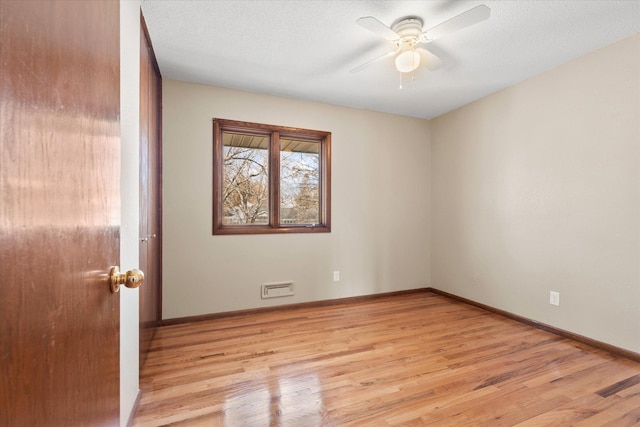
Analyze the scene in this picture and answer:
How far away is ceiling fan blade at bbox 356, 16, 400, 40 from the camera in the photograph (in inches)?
69.4

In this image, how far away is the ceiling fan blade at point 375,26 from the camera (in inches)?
69.4

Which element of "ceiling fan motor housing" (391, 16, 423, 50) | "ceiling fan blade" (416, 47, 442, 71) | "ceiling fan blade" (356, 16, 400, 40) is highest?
"ceiling fan blade" (416, 47, 442, 71)

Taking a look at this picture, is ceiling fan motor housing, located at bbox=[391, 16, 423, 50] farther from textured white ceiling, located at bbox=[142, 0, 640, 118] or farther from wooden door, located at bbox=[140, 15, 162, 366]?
wooden door, located at bbox=[140, 15, 162, 366]

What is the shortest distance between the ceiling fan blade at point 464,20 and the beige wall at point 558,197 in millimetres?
1479

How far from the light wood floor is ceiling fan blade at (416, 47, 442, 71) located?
2.42 meters

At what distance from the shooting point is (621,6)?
188 cm

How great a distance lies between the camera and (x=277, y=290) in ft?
10.8

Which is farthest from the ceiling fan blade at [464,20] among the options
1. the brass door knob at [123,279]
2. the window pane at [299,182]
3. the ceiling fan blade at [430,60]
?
the brass door knob at [123,279]

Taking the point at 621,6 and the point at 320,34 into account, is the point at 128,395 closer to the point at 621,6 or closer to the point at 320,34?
the point at 320,34

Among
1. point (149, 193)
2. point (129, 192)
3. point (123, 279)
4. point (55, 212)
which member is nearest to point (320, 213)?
point (149, 193)

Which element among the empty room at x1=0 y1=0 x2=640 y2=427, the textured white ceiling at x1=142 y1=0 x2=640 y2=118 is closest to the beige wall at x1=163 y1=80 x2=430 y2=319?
the empty room at x1=0 y1=0 x2=640 y2=427

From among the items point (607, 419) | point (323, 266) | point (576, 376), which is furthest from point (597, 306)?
point (323, 266)

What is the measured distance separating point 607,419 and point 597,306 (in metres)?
1.14

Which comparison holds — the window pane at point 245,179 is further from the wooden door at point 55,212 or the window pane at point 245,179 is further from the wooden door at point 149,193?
the wooden door at point 55,212
